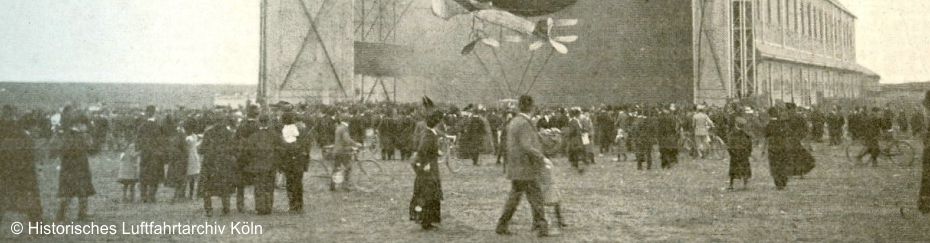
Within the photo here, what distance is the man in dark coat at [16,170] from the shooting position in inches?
309

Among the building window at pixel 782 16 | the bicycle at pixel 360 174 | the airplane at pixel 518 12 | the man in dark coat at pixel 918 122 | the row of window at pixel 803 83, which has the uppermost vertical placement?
the building window at pixel 782 16

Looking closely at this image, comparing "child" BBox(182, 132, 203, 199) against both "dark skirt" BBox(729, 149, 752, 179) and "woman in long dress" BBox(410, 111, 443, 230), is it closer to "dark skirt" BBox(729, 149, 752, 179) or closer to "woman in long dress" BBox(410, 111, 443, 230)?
"woman in long dress" BBox(410, 111, 443, 230)

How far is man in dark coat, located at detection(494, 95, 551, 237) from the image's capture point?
764 centimetres

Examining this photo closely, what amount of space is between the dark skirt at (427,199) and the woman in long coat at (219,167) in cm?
250

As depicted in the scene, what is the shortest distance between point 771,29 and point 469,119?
1092 inches

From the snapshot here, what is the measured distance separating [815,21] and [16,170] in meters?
49.5

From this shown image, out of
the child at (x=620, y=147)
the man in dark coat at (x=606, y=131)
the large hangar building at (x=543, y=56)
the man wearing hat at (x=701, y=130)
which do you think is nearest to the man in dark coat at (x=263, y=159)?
the man wearing hat at (x=701, y=130)

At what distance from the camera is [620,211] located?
10.0m

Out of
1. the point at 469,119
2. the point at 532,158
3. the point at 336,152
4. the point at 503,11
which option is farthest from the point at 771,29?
the point at 532,158

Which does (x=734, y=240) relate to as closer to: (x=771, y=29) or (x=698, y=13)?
(x=698, y=13)

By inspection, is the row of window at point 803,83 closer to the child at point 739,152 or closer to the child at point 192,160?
the child at point 739,152

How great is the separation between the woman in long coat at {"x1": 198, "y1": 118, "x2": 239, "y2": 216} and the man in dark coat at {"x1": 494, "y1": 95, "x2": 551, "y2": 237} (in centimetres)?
369

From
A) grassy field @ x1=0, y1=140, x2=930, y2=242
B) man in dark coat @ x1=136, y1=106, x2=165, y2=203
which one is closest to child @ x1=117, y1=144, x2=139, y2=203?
man in dark coat @ x1=136, y1=106, x2=165, y2=203

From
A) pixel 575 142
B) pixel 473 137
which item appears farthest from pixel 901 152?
pixel 473 137
